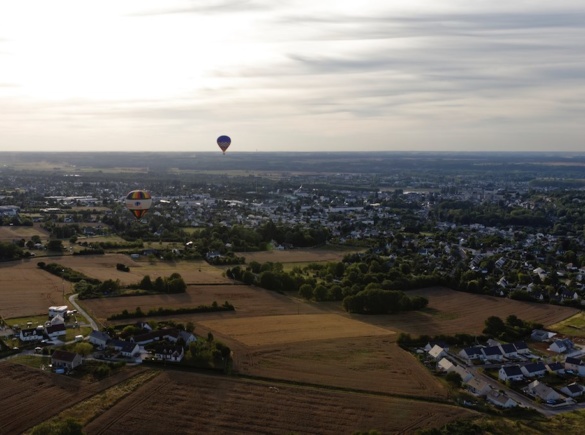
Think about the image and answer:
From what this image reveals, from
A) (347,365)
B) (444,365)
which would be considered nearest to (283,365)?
(347,365)

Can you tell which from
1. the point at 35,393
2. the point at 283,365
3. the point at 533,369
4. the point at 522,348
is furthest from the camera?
the point at 522,348

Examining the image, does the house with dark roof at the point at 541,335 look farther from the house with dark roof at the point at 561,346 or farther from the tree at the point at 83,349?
the tree at the point at 83,349

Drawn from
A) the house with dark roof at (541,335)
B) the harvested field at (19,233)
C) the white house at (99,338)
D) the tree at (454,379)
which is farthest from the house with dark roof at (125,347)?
the harvested field at (19,233)

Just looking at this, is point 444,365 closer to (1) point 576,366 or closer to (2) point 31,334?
(1) point 576,366

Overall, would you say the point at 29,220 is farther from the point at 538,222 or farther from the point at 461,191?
the point at 461,191

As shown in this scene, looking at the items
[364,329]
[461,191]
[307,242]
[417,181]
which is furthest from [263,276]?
[417,181]

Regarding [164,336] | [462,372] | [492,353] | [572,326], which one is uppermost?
[164,336]
